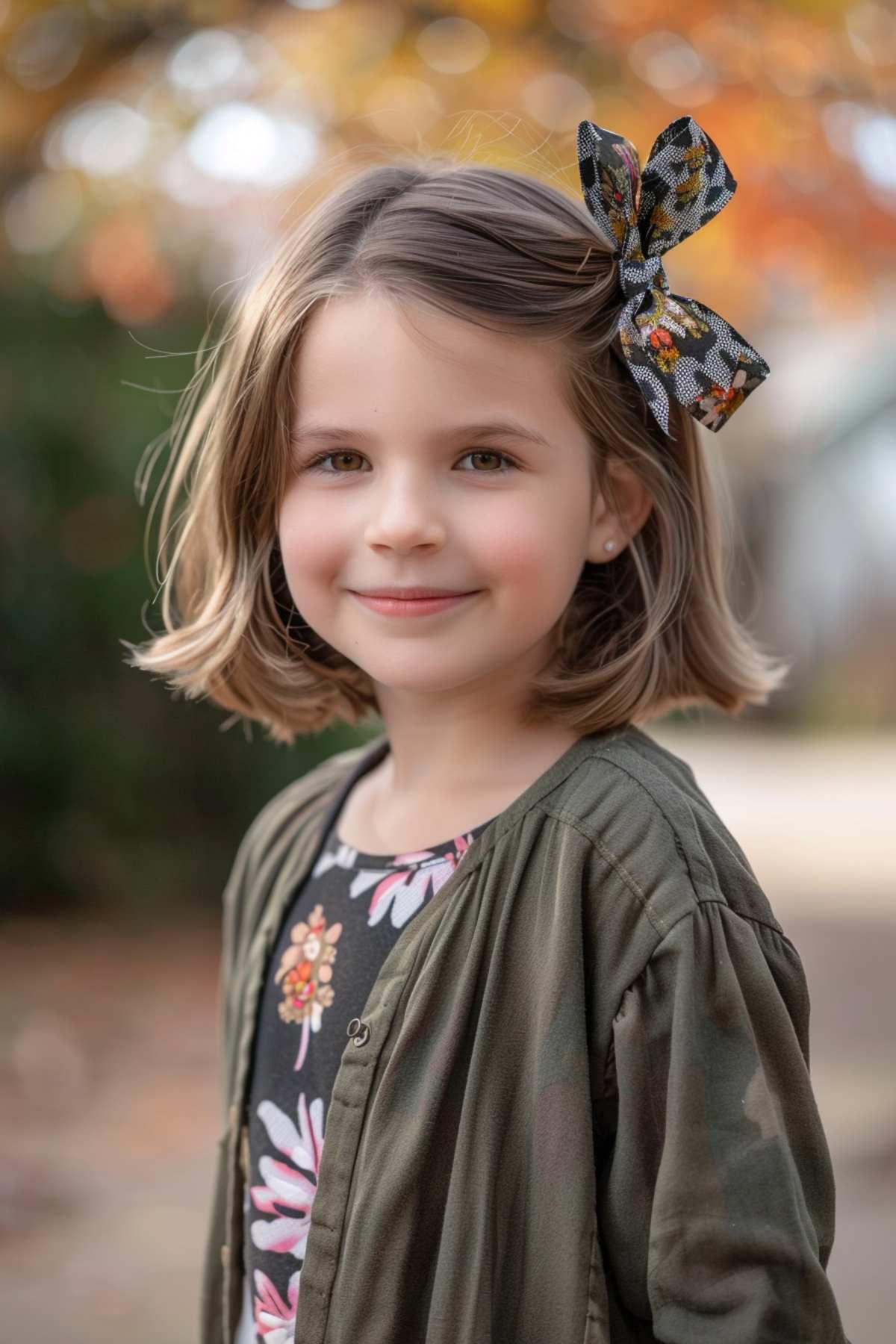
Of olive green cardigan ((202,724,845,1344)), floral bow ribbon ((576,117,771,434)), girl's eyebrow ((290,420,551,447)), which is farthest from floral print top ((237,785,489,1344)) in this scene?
floral bow ribbon ((576,117,771,434))

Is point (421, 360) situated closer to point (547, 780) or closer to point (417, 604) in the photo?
point (417, 604)

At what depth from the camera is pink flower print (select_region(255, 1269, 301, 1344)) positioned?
1.67 meters

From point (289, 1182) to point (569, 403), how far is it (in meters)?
0.99

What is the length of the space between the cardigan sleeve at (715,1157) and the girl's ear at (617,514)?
0.48 metres

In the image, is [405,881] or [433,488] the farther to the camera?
[405,881]

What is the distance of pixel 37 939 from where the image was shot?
5828 mm

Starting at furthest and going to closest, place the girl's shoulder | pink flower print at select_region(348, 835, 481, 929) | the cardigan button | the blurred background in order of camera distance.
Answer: the blurred background < pink flower print at select_region(348, 835, 481, 929) < the cardigan button < the girl's shoulder

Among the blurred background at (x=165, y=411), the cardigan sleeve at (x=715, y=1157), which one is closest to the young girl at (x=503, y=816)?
the cardigan sleeve at (x=715, y=1157)

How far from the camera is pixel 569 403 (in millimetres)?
1589

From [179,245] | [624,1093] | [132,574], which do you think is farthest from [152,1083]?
[624,1093]

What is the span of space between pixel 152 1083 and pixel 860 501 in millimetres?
13907

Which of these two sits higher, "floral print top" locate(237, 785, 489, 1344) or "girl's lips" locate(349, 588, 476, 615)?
"girl's lips" locate(349, 588, 476, 615)

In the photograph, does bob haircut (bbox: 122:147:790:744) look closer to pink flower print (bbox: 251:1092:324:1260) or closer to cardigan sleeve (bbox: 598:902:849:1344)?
cardigan sleeve (bbox: 598:902:849:1344)

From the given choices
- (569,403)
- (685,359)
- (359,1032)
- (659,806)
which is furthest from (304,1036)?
(685,359)
